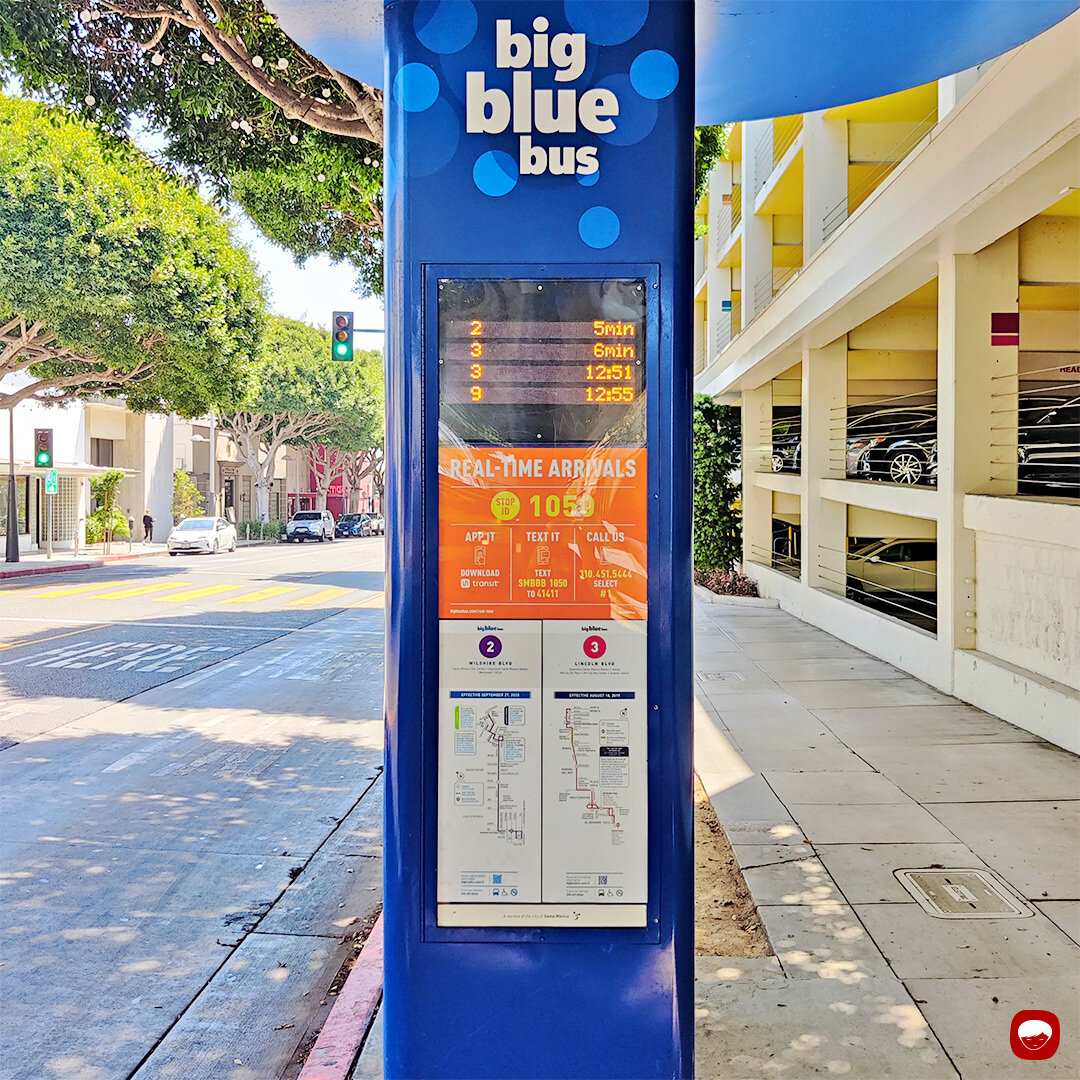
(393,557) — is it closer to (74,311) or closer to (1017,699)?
(1017,699)

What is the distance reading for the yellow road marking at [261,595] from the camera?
808 inches

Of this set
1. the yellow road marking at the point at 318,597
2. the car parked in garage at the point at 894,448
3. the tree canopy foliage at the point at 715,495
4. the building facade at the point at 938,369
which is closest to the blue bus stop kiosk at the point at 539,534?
the building facade at the point at 938,369

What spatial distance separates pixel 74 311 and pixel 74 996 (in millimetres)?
23684

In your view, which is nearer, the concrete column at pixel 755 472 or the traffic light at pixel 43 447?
the concrete column at pixel 755 472

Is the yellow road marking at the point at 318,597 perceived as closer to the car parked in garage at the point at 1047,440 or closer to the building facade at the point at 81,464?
the car parked in garage at the point at 1047,440

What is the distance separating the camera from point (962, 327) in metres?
10.4

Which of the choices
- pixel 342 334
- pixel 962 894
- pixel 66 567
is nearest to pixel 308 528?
pixel 66 567

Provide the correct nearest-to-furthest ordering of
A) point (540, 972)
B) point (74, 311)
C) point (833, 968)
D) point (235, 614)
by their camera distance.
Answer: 1. point (540, 972)
2. point (833, 968)
3. point (235, 614)
4. point (74, 311)

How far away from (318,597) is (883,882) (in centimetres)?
1747

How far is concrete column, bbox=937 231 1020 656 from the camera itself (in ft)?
33.6

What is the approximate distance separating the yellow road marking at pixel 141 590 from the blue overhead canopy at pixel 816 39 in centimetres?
1837

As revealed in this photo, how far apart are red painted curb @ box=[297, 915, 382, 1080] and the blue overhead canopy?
4.02 metres

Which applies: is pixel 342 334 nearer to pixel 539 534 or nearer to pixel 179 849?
pixel 179 849

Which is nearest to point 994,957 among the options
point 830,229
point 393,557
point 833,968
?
point 833,968
